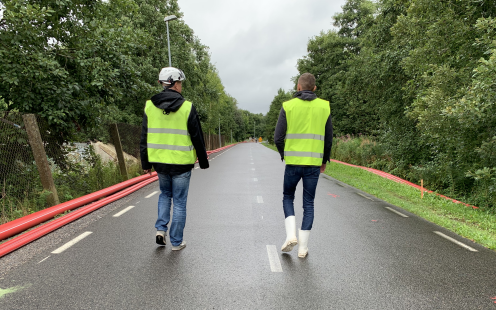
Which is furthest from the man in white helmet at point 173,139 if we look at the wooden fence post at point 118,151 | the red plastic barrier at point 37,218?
the wooden fence post at point 118,151

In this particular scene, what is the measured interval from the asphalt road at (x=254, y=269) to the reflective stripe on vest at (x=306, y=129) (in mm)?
1223

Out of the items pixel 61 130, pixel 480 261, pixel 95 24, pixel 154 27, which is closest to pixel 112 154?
pixel 61 130

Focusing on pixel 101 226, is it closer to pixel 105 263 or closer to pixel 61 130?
pixel 105 263

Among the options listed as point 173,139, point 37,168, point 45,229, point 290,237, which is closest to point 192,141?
point 173,139

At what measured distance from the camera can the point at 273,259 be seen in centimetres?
397

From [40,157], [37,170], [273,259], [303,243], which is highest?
[40,157]

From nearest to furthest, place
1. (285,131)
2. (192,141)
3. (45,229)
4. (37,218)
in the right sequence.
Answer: (285,131)
(192,141)
(45,229)
(37,218)

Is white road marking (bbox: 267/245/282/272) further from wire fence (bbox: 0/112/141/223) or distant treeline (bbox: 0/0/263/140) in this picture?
distant treeline (bbox: 0/0/263/140)

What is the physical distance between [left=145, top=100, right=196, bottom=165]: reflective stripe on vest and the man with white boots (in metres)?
1.10

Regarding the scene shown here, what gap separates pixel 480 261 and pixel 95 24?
8.43 meters

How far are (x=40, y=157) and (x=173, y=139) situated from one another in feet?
14.2

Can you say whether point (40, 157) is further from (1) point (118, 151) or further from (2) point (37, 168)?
(1) point (118, 151)

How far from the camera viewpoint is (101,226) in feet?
17.8

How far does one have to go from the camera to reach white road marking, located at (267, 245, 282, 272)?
3678mm
